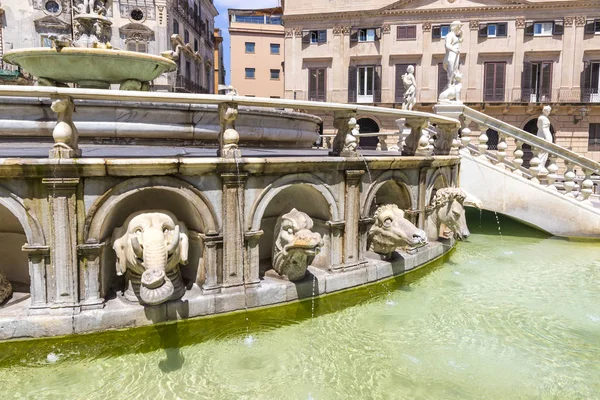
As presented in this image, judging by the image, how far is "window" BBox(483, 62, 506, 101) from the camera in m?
34.9

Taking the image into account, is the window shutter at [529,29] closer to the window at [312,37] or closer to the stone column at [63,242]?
the window at [312,37]

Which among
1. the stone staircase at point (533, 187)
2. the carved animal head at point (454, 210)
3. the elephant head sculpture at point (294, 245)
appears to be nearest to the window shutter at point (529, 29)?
the stone staircase at point (533, 187)

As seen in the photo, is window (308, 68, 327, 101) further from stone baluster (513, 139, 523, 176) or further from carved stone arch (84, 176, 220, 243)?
carved stone arch (84, 176, 220, 243)

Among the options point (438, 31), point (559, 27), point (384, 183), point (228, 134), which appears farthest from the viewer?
point (438, 31)

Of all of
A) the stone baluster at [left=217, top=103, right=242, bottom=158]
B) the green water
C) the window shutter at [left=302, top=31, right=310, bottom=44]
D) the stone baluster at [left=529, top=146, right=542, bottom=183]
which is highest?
the window shutter at [left=302, top=31, right=310, bottom=44]

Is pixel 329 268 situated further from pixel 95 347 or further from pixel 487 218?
pixel 487 218

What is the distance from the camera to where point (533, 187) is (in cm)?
1056

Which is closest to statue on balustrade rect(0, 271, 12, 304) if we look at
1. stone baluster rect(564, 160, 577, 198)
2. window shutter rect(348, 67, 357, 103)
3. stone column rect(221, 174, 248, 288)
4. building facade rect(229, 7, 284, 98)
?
stone column rect(221, 174, 248, 288)


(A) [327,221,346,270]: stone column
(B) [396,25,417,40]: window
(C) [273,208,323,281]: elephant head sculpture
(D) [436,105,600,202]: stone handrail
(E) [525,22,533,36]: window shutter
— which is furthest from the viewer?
(B) [396,25,417,40]: window

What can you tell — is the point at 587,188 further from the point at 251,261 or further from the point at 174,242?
the point at 174,242

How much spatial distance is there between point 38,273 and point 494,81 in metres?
35.7

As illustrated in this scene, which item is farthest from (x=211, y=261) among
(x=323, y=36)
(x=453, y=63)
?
(x=323, y=36)

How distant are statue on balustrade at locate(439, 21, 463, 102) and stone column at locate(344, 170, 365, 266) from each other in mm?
6272

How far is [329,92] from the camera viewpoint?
123 feet
